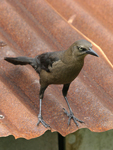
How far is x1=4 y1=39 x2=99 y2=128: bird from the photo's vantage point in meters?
2.41

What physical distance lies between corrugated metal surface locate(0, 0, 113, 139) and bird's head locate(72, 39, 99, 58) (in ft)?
1.77

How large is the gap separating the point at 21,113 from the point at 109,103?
971 mm

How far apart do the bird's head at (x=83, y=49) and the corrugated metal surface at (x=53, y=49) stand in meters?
0.54

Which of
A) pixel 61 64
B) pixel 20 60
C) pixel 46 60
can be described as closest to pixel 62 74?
pixel 61 64

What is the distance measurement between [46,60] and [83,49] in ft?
1.67

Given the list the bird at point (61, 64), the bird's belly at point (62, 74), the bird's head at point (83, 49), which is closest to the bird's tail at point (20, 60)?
the bird at point (61, 64)

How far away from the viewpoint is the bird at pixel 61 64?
2.41 m

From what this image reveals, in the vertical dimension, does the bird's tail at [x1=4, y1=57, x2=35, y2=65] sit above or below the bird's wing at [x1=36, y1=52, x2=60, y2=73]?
below

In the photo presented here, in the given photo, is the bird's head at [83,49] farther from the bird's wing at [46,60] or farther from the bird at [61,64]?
the bird's wing at [46,60]

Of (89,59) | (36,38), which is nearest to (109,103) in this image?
(89,59)

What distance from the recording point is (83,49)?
238 cm

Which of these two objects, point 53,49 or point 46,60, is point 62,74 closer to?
point 46,60

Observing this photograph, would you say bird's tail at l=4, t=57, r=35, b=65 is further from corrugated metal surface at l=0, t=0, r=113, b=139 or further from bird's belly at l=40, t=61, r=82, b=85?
bird's belly at l=40, t=61, r=82, b=85

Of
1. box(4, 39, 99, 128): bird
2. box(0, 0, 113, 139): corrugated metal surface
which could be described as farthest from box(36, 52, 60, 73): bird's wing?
box(0, 0, 113, 139): corrugated metal surface
